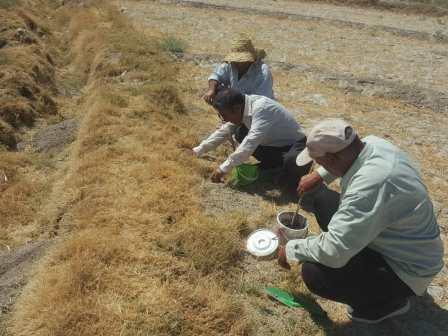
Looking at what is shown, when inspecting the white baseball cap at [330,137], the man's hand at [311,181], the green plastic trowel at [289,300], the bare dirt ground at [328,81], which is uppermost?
the white baseball cap at [330,137]

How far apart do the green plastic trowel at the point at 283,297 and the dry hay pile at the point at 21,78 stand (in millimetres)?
4574

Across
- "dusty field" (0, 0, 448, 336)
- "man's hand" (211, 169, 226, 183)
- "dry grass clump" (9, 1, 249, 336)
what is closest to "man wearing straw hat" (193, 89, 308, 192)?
"man's hand" (211, 169, 226, 183)

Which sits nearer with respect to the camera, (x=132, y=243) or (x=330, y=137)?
(x=330, y=137)

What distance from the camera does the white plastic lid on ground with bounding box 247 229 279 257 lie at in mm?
4062

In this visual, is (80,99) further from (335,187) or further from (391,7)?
(391,7)

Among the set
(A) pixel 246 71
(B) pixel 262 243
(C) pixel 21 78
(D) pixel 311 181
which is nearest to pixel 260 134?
(D) pixel 311 181

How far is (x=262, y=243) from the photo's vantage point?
415 cm

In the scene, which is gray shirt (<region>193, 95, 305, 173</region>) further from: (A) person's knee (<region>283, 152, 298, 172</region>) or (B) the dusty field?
(B) the dusty field

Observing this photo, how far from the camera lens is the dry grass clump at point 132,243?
3.11 m

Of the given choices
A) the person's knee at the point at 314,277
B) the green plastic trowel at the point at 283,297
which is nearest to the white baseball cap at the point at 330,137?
the person's knee at the point at 314,277

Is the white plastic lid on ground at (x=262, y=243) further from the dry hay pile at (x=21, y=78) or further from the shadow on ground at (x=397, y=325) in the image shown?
the dry hay pile at (x=21, y=78)

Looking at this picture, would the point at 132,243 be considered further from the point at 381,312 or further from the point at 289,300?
the point at 381,312

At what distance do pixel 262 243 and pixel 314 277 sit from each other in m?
0.93

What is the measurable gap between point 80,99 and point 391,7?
17029 mm
